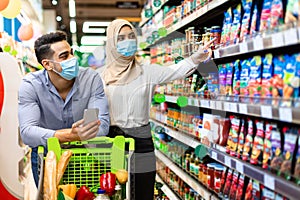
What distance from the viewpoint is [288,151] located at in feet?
7.25

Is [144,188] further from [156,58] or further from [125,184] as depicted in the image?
[156,58]

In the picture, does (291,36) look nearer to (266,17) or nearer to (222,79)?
(266,17)

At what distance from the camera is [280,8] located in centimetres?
228

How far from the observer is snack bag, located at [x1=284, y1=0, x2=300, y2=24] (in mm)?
2061

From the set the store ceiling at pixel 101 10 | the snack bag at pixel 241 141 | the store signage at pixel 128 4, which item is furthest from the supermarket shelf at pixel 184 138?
the store ceiling at pixel 101 10

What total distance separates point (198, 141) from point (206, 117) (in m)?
0.25

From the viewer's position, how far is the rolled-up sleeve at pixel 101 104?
296 centimetres

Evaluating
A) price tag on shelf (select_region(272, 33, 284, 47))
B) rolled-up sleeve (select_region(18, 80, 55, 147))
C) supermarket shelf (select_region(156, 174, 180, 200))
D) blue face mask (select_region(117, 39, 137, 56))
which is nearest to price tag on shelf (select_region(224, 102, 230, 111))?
blue face mask (select_region(117, 39, 137, 56))

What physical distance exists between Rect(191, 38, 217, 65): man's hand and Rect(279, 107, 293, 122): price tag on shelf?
4.31 feet

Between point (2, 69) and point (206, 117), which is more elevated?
point (2, 69)

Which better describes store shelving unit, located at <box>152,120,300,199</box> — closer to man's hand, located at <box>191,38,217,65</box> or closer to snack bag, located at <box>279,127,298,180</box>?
snack bag, located at <box>279,127,298,180</box>

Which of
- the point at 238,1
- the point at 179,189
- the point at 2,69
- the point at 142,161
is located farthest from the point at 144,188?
the point at 2,69

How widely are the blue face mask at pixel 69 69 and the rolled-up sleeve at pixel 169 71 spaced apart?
0.51 meters

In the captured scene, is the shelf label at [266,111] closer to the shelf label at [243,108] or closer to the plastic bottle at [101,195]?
the shelf label at [243,108]
